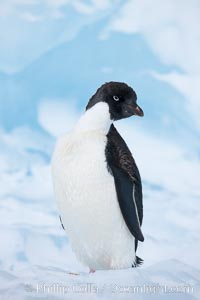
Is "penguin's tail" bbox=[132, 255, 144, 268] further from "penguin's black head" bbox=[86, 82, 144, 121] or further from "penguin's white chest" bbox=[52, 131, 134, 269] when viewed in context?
"penguin's black head" bbox=[86, 82, 144, 121]

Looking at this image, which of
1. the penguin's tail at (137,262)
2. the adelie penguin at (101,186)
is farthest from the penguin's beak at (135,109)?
the penguin's tail at (137,262)

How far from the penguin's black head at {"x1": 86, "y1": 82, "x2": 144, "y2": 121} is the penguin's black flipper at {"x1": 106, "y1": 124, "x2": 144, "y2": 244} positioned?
6 cm

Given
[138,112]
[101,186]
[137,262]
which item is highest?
[138,112]

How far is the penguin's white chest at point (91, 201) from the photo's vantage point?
171 centimetres

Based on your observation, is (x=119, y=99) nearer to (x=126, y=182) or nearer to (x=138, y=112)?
(x=138, y=112)

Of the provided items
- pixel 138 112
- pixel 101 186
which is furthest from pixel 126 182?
pixel 138 112

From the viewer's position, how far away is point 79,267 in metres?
1.87

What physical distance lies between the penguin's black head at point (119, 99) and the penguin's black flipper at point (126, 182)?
6 centimetres

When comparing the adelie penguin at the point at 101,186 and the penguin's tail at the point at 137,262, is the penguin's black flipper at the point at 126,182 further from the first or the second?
the penguin's tail at the point at 137,262

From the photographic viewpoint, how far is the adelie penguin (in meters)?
1.71

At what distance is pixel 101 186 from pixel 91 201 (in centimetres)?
4

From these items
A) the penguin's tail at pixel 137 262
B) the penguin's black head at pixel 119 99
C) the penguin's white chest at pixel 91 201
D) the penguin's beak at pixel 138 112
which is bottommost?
the penguin's tail at pixel 137 262

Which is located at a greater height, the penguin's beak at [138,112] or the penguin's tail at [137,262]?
the penguin's beak at [138,112]

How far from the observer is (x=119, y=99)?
1.74 m
